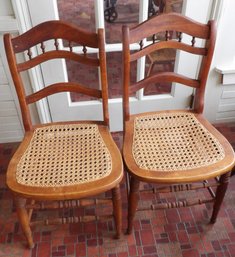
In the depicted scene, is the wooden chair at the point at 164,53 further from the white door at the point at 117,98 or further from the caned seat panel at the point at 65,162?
the caned seat panel at the point at 65,162

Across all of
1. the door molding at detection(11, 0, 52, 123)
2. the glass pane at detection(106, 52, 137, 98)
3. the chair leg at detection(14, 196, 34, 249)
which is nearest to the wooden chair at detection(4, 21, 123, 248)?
the chair leg at detection(14, 196, 34, 249)

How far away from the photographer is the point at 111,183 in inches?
37.9

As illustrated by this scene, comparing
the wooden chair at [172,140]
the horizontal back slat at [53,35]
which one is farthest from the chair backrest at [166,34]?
the horizontal back slat at [53,35]

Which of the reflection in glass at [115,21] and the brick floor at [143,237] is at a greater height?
the reflection in glass at [115,21]

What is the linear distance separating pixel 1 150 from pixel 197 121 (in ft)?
3.93

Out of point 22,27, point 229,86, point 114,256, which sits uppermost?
point 22,27

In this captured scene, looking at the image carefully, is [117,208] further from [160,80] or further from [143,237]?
[160,80]

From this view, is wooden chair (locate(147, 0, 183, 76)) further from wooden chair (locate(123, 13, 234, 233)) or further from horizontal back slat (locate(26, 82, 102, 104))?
horizontal back slat (locate(26, 82, 102, 104))

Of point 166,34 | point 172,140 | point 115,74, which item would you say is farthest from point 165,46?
point 115,74

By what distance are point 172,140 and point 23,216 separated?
683 millimetres

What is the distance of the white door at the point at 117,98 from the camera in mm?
1268

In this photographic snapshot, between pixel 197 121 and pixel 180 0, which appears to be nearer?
pixel 197 121

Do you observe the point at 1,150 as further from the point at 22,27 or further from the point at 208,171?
the point at 208,171

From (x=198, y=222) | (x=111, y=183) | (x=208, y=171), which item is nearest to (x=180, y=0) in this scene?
(x=208, y=171)
